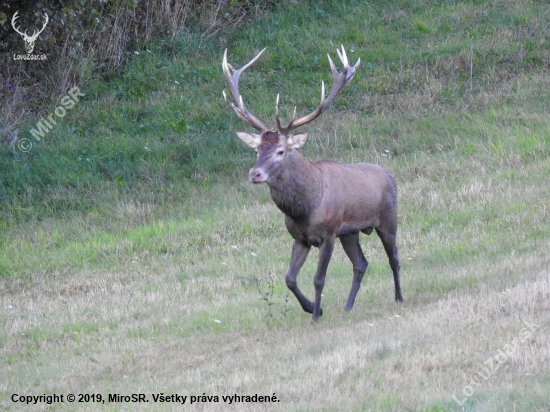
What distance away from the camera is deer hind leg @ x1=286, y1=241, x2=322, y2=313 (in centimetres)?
970

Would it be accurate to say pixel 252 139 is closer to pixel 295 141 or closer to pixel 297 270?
pixel 295 141

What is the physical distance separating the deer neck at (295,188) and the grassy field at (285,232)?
3.64 feet

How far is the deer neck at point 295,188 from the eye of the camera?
31.6ft

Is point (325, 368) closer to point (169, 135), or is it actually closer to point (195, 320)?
point (195, 320)

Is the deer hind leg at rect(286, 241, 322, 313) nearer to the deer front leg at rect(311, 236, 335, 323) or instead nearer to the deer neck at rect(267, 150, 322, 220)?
the deer front leg at rect(311, 236, 335, 323)

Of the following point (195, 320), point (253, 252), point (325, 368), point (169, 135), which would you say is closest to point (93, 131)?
point (169, 135)

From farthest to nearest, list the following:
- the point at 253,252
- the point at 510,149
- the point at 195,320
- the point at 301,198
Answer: the point at 510,149
the point at 253,252
the point at 195,320
the point at 301,198

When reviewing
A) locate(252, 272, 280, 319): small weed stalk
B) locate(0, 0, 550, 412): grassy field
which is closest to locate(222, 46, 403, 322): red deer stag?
locate(252, 272, 280, 319): small weed stalk

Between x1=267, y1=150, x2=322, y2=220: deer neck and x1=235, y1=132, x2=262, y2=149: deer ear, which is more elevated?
x1=235, y1=132, x2=262, y2=149: deer ear

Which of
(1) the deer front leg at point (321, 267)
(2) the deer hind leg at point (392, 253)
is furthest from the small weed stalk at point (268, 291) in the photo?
(2) the deer hind leg at point (392, 253)

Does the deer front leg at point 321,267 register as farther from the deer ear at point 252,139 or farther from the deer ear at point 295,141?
the deer ear at point 252,139

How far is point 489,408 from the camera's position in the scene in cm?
617

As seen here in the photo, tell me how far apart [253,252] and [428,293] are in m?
3.27

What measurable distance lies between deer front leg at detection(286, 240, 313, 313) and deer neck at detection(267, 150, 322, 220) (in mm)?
323
